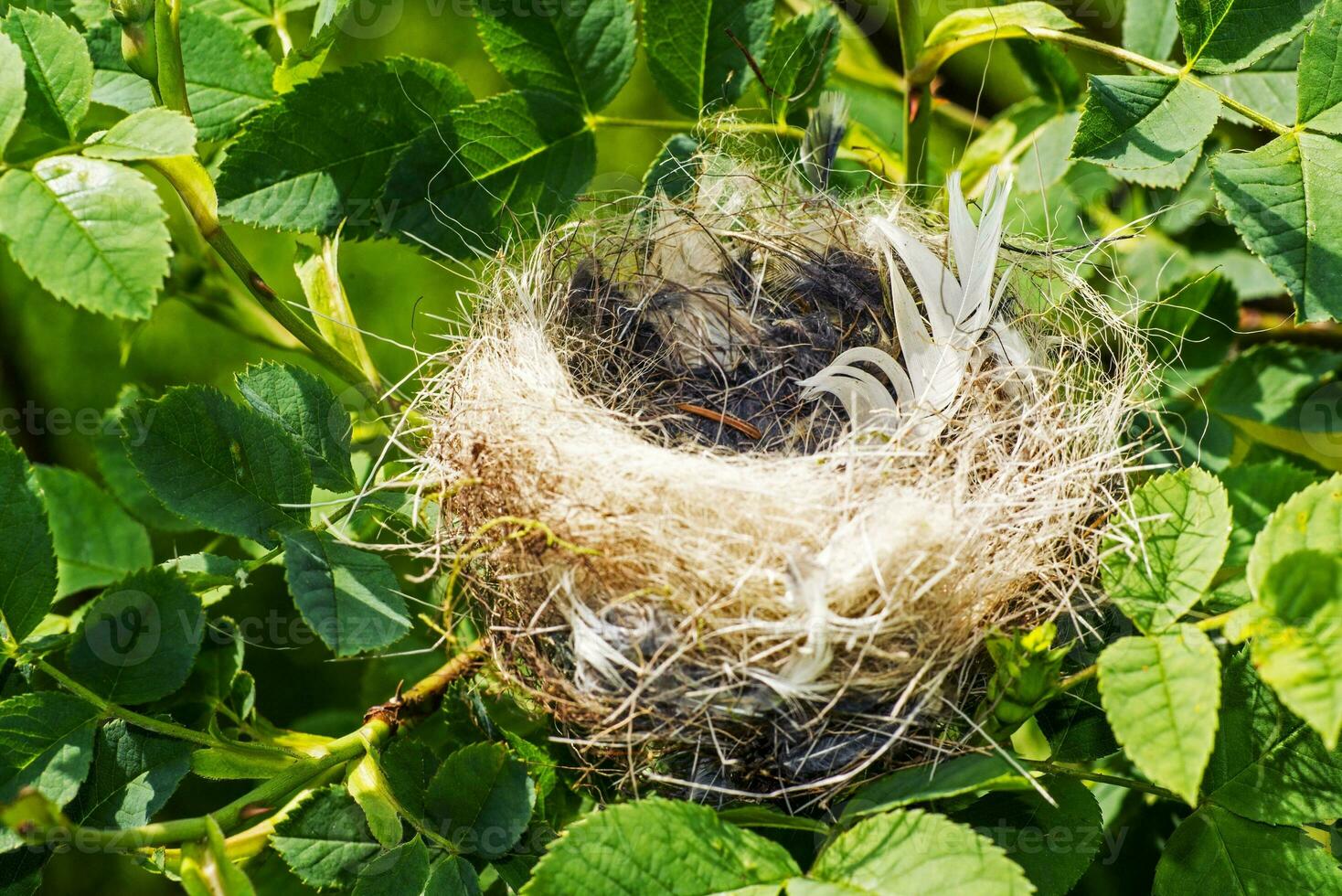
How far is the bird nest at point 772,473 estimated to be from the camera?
82 cm

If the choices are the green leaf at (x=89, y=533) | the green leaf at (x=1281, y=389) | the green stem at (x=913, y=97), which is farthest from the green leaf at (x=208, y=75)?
the green leaf at (x=1281, y=389)

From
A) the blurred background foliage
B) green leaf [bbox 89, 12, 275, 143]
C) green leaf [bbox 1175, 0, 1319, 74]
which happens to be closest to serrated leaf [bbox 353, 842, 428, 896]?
the blurred background foliage

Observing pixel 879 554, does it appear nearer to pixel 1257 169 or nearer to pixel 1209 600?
pixel 1209 600

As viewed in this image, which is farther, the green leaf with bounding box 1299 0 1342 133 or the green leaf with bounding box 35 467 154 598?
the green leaf with bounding box 35 467 154 598

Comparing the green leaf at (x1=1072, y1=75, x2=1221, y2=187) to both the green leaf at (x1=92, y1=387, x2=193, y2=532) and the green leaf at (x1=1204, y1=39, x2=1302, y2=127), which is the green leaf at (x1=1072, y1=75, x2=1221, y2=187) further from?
the green leaf at (x1=92, y1=387, x2=193, y2=532)

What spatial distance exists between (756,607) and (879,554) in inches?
4.0

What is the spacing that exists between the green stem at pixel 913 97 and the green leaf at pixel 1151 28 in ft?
0.83

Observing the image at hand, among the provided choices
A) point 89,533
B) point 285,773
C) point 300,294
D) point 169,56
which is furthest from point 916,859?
point 300,294

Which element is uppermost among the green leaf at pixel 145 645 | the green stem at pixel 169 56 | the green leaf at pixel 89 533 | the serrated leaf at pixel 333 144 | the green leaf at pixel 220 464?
the green stem at pixel 169 56

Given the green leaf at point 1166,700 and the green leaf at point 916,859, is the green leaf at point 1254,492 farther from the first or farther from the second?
the green leaf at point 916,859

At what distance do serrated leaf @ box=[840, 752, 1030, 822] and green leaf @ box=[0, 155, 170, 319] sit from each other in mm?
617

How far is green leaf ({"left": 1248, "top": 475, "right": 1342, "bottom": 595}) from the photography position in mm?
715

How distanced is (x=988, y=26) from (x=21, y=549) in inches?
38.9

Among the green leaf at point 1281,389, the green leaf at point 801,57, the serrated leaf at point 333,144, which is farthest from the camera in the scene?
the green leaf at point 1281,389
